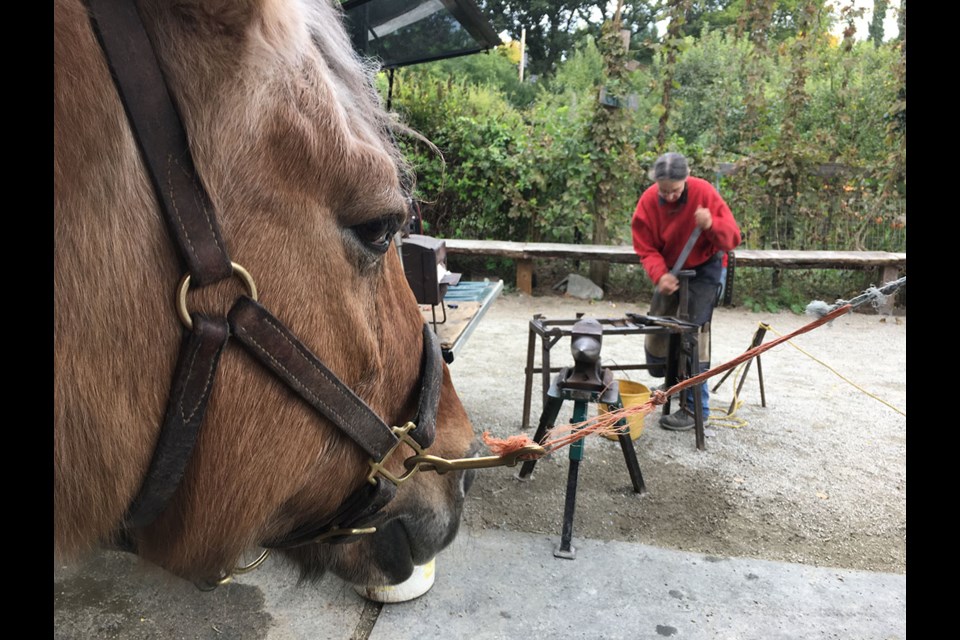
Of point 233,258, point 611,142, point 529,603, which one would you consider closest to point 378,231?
point 233,258

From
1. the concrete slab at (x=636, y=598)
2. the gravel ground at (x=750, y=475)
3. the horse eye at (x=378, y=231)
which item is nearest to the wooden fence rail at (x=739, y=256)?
the gravel ground at (x=750, y=475)

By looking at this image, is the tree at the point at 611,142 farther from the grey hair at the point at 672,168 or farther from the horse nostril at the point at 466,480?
the horse nostril at the point at 466,480

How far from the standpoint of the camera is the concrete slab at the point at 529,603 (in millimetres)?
2232

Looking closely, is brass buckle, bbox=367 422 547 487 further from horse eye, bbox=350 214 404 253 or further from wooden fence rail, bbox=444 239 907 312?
wooden fence rail, bbox=444 239 907 312

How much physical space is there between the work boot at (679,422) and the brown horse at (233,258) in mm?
3447

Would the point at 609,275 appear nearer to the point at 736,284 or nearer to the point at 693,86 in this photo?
the point at 736,284

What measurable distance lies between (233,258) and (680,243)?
3.91 m

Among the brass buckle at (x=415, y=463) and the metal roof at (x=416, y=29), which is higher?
the metal roof at (x=416, y=29)

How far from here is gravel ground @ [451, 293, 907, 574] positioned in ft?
9.63

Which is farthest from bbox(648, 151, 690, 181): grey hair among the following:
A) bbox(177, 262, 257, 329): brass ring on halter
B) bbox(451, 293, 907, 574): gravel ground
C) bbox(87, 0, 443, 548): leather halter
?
bbox(177, 262, 257, 329): brass ring on halter

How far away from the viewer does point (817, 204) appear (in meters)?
8.70

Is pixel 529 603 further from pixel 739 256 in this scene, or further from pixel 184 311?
pixel 739 256

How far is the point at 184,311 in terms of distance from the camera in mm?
827
